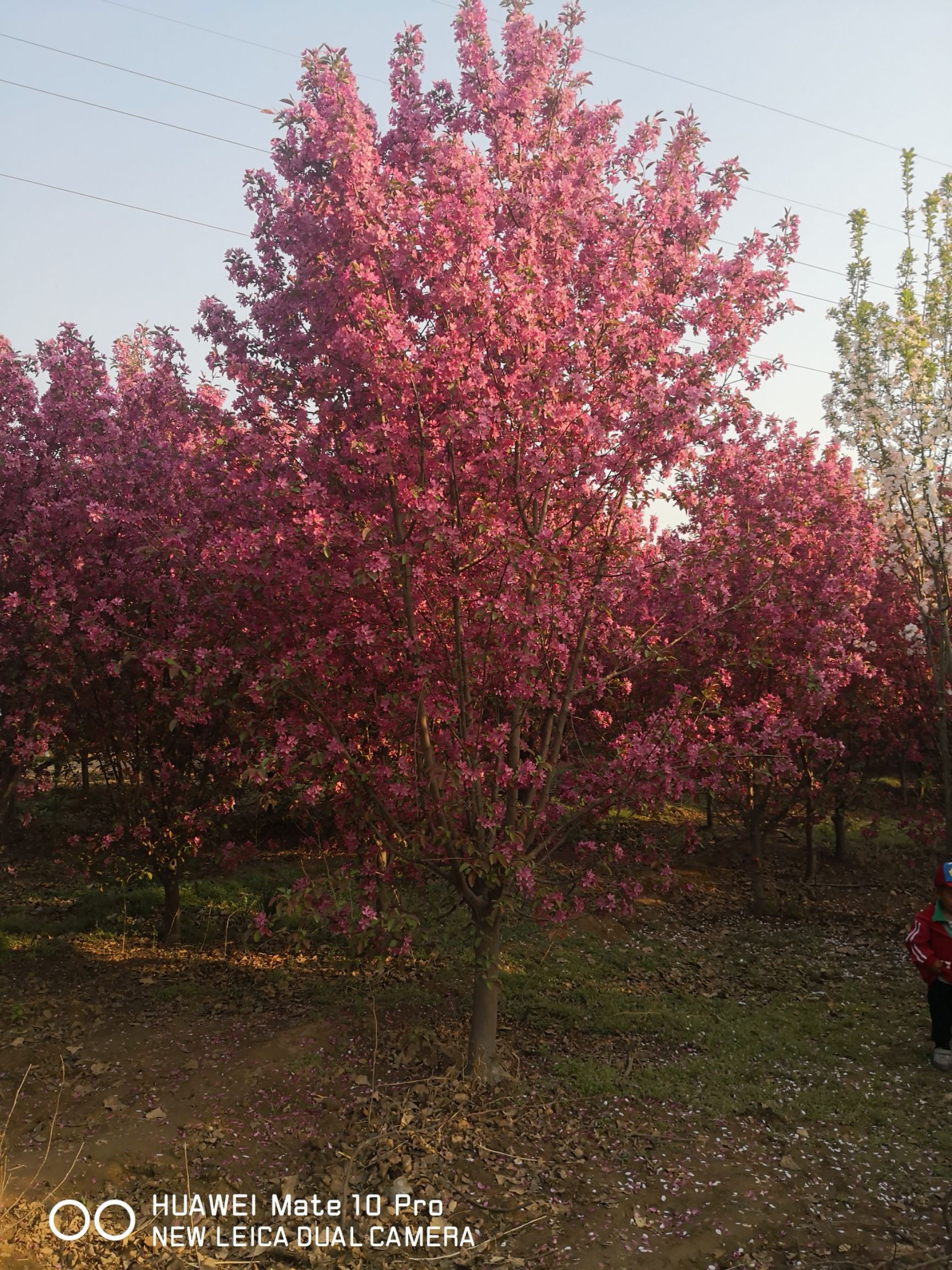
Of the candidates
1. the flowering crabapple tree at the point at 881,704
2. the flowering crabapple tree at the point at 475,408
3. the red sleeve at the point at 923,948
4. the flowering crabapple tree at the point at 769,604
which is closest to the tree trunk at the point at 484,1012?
the flowering crabapple tree at the point at 475,408

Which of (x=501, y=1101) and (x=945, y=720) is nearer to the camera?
(x=501, y=1101)

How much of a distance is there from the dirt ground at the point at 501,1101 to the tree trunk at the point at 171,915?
23 centimetres

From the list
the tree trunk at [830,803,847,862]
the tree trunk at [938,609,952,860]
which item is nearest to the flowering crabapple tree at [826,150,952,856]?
the tree trunk at [938,609,952,860]

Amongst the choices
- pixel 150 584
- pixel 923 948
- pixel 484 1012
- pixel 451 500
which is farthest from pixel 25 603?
pixel 923 948

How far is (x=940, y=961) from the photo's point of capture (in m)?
6.57

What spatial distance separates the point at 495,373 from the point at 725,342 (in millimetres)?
1806

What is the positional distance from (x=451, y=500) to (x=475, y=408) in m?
0.69

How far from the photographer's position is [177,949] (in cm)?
867

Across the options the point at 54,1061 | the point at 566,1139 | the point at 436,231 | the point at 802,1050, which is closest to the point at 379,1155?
the point at 566,1139

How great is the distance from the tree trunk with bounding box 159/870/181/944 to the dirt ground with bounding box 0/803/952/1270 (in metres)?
0.23

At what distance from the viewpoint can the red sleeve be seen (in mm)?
6633

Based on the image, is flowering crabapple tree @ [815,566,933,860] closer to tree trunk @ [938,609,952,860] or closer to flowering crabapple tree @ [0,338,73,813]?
tree trunk @ [938,609,952,860]

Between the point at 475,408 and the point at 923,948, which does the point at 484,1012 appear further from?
the point at 475,408

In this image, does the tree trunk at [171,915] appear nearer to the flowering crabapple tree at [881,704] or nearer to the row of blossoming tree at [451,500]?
the row of blossoming tree at [451,500]
